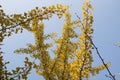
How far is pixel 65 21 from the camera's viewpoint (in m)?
10.6

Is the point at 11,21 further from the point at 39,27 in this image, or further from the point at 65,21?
the point at 65,21

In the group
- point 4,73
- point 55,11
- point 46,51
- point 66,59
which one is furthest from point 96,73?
point 4,73

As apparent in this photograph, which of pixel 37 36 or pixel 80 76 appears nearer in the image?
pixel 80 76

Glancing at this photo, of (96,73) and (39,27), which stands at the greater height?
(39,27)

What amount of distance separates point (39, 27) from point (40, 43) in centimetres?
75

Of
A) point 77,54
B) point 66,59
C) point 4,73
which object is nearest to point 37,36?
point 66,59

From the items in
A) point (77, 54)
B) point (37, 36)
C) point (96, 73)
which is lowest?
point (96, 73)

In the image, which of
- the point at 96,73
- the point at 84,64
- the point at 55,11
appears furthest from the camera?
the point at 96,73

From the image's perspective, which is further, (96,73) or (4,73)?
(96,73)

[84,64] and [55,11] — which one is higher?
[55,11]

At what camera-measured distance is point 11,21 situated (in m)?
4.39

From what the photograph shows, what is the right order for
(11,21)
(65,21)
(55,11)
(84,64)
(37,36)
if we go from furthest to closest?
(65,21) → (37,36) → (84,64) → (55,11) → (11,21)

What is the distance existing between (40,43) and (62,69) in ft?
3.84

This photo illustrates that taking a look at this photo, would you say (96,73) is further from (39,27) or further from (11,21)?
(11,21)
